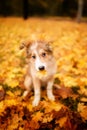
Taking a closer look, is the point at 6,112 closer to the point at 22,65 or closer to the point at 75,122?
the point at 75,122

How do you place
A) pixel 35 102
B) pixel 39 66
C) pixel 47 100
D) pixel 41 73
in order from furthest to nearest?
pixel 47 100, pixel 35 102, pixel 41 73, pixel 39 66

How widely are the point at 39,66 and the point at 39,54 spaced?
0.16 metres

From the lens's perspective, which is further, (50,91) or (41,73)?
(50,91)

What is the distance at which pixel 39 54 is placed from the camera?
3439 millimetres

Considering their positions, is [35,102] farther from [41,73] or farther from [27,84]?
[41,73]

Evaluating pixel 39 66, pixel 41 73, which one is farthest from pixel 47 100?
pixel 39 66

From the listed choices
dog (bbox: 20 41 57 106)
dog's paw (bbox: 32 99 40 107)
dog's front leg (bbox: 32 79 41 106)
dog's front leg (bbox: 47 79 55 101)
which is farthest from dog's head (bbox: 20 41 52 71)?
dog's paw (bbox: 32 99 40 107)

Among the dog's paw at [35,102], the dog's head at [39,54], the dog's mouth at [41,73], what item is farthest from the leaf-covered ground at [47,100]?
the dog's head at [39,54]

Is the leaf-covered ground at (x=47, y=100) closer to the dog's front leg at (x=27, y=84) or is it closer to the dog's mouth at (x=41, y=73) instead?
the dog's front leg at (x=27, y=84)

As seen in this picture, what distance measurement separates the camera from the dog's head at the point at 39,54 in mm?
3430

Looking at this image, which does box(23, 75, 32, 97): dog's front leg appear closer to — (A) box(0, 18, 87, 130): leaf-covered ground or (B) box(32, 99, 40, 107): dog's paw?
(A) box(0, 18, 87, 130): leaf-covered ground

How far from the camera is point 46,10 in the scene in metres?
16.7

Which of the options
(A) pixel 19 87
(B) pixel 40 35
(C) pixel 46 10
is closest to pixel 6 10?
(C) pixel 46 10

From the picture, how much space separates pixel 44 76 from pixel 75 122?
28.6 inches
